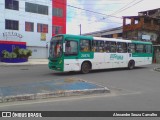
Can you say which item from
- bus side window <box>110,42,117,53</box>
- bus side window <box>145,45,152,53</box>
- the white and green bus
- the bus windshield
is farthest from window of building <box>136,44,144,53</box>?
the bus windshield

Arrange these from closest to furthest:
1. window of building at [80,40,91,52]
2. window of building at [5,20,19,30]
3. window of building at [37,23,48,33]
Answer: window of building at [80,40,91,52] → window of building at [5,20,19,30] → window of building at [37,23,48,33]

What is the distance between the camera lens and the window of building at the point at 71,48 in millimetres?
17281

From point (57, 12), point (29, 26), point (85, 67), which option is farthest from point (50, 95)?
point (57, 12)

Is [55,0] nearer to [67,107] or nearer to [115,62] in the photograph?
[115,62]

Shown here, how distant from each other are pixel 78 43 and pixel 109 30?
163ft

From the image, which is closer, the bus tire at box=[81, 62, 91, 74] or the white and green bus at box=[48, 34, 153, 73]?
the white and green bus at box=[48, 34, 153, 73]

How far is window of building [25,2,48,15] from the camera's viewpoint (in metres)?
44.8

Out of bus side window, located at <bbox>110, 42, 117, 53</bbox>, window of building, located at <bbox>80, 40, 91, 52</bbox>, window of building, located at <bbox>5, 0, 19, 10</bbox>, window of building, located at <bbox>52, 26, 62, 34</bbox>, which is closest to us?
window of building, located at <bbox>80, 40, 91, 52</bbox>

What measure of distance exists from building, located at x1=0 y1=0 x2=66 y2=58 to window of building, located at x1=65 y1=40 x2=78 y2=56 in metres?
27.2

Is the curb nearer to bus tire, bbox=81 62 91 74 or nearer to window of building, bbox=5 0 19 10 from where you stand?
bus tire, bbox=81 62 91 74

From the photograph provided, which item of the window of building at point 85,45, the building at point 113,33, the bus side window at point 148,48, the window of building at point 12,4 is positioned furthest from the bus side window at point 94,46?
the building at point 113,33

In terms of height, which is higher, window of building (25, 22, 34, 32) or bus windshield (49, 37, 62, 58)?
window of building (25, 22, 34, 32)

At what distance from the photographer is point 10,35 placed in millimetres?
42719

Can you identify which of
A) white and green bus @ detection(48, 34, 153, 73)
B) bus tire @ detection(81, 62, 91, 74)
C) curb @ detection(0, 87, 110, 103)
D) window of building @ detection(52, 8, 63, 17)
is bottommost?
curb @ detection(0, 87, 110, 103)
